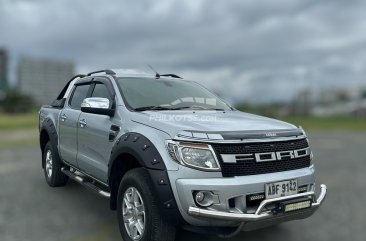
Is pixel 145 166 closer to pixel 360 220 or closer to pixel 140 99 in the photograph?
pixel 140 99

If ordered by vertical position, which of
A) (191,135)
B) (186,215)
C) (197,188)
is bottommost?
(186,215)

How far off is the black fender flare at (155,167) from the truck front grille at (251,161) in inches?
19.4

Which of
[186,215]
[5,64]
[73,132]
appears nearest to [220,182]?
[186,215]

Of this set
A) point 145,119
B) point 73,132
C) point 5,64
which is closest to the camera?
point 145,119

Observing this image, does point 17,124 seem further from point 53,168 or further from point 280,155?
point 280,155

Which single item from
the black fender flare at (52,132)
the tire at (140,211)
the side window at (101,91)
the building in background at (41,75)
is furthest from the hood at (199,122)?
the building in background at (41,75)

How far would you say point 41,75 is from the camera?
121750mm

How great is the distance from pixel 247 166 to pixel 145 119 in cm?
110

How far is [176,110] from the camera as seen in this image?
4.18m

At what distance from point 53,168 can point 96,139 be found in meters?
2.05

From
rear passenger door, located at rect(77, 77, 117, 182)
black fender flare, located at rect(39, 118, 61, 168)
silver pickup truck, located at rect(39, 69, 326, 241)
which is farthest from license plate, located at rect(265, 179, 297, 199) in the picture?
black fender flare, located at rect(39, 118, 61, 168)

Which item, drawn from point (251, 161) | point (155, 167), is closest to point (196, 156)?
point (155, 167)

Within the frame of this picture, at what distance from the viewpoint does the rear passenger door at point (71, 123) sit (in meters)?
5.11

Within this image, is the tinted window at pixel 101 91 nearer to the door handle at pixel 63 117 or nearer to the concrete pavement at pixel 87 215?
the door handle at pixel 63 117
